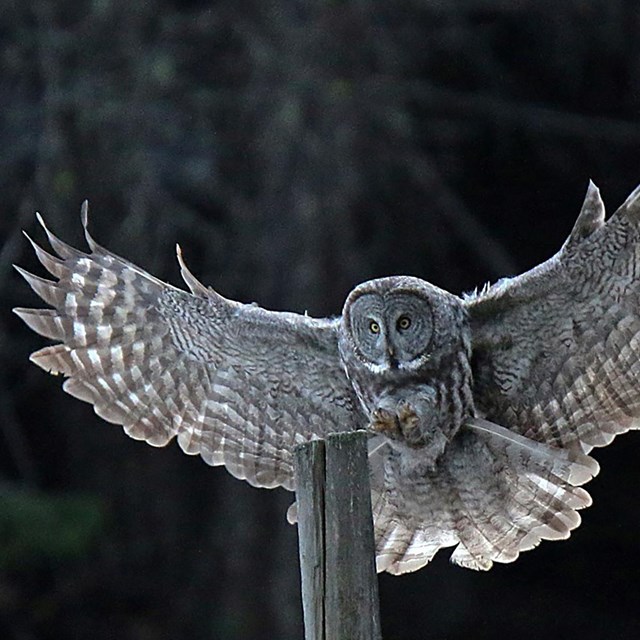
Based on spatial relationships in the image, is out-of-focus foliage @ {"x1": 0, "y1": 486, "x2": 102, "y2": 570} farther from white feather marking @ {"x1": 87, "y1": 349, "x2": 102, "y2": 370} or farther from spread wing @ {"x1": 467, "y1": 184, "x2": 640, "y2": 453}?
spread wing @ {"x1": 467, "y1": 184, "x2": 640, "y2": 453}

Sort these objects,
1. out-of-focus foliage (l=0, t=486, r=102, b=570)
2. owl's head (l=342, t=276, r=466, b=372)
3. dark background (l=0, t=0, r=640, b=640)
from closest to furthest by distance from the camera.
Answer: owl's head (l=342, t=276, r=466, b=372)
dark background (l=0, t=0, r=640, b=640)
out-of-focus foliage (l=0, t=486, r=102, b=570)

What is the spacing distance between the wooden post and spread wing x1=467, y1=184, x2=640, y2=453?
1151mm

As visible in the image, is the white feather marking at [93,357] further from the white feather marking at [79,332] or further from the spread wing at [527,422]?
the spread wing at [527,422]

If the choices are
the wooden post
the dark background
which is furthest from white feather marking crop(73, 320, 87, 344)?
the dark background

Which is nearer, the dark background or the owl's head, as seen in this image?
the owl's head

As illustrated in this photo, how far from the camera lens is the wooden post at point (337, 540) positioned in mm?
3277

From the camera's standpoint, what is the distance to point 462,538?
4652mm

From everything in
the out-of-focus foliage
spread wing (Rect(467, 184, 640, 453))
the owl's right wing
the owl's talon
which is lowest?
the owl's talon

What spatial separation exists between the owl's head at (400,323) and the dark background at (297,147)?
319 centimetres

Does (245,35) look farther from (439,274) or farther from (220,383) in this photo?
(220,383)

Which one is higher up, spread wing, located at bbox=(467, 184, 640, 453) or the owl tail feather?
spread wing, located at bbox=(467, 184, 640, 453)

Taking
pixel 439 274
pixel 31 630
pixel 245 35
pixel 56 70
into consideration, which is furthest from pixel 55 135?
pixel 31 630

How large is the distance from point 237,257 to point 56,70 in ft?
4.19

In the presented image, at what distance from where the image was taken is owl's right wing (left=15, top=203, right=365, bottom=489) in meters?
4.76
